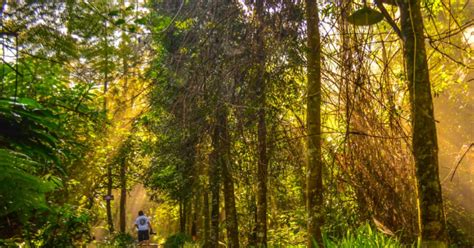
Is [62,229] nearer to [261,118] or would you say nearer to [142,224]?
[261,118]

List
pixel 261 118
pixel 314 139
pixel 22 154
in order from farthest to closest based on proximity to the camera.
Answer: pixel 261 118, pixel 314 139, pixel 22 154

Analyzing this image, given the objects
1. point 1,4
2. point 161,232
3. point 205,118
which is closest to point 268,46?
point 205,118

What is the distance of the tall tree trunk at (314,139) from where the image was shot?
531cm

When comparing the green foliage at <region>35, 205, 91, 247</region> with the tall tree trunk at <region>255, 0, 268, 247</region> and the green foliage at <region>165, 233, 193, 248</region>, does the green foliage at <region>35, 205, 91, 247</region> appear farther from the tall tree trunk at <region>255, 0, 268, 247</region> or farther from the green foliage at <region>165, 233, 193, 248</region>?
the green foliage at <region>165, 233, 193, 248</region>

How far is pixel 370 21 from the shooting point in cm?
333

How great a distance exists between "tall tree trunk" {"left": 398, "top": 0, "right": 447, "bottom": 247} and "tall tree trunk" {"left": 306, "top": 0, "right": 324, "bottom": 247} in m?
1.76

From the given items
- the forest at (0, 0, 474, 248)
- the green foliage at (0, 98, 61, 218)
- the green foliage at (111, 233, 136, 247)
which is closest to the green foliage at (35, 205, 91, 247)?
the forest at (0, 0, 474, 248)

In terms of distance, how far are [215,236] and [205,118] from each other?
6386 mm

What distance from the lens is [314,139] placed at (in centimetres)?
542

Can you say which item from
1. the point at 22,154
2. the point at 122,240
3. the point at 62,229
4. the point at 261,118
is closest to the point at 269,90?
the point at 261,118

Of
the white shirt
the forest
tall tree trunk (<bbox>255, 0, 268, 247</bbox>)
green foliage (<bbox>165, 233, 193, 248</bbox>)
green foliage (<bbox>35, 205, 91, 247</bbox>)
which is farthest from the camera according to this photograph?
green foliage (<bbox>165, 233, 193, 248</bbox>)

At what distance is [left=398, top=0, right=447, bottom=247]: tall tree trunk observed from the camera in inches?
130

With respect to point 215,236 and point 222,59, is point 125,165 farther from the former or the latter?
point 222,59

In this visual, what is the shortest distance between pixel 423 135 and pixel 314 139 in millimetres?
2088
